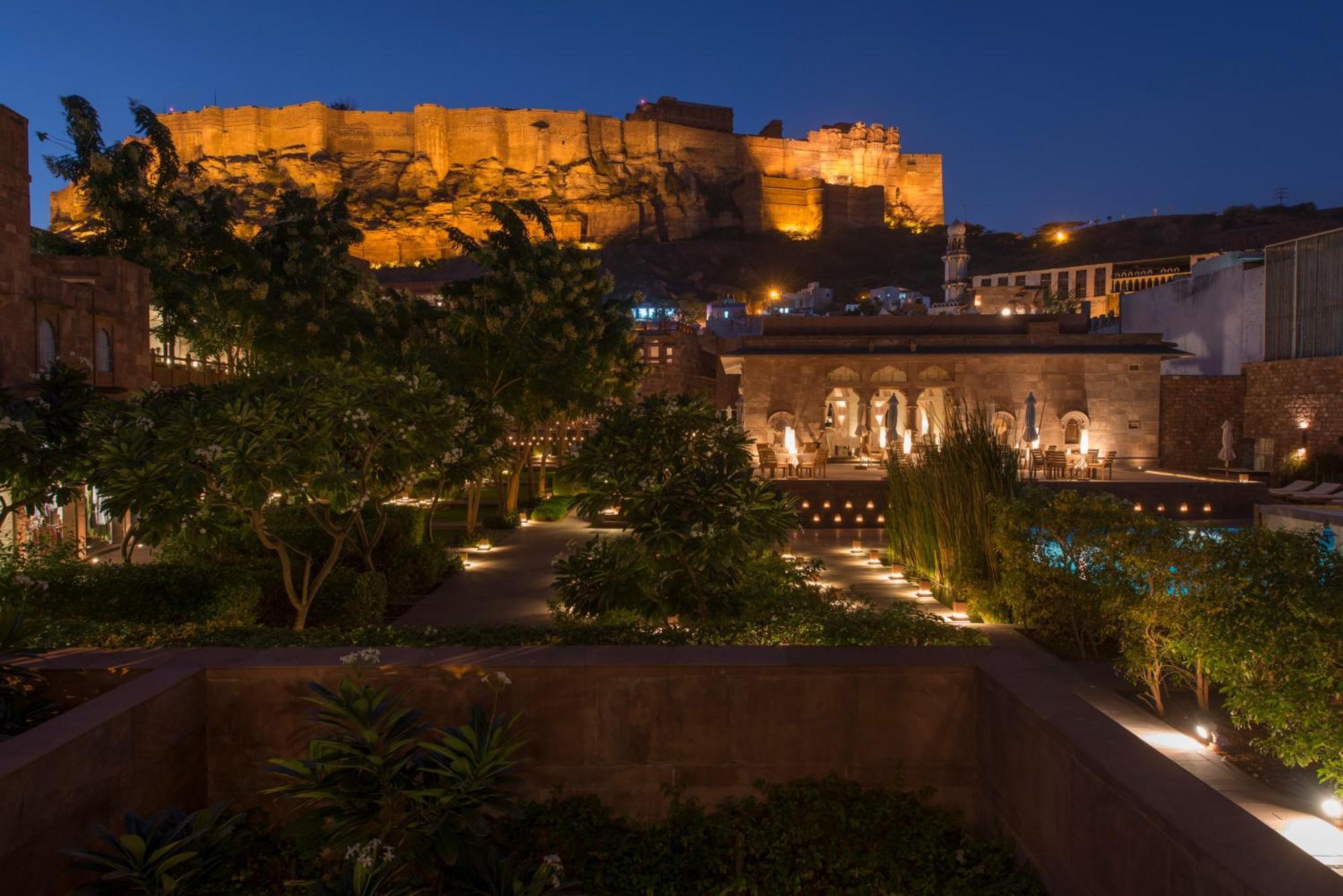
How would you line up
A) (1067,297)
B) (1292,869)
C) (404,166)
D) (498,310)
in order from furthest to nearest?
(404,166), (1067,297), (498,310), (1292,869)

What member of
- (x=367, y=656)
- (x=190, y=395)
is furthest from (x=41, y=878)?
(x=190, y=395)

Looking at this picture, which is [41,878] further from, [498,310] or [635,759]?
[498,310]

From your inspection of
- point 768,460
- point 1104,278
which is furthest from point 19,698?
point 1104,278

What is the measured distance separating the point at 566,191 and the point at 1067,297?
42844 mm

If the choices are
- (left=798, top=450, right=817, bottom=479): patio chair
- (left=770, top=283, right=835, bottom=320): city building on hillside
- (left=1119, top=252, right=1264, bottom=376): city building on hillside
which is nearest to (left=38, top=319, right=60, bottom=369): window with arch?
(left=798, top=450, right=817, bottom=479): patio chair

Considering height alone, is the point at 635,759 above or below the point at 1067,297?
below

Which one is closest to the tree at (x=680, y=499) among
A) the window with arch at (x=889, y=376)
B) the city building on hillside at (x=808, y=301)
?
the window with arch at (x=889, y=376)

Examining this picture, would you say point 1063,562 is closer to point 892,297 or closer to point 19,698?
point 19,698

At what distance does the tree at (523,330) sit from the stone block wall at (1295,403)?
18.8 metres

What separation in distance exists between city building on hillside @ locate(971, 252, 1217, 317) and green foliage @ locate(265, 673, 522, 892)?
5150cm

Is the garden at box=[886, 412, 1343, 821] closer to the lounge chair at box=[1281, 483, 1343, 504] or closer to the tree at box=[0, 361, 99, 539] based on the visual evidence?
the tree at box=[0, 361, 99, 539]

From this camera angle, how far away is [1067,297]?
5491 cm

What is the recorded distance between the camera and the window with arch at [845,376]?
22938mm

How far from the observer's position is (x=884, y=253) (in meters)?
76.8
